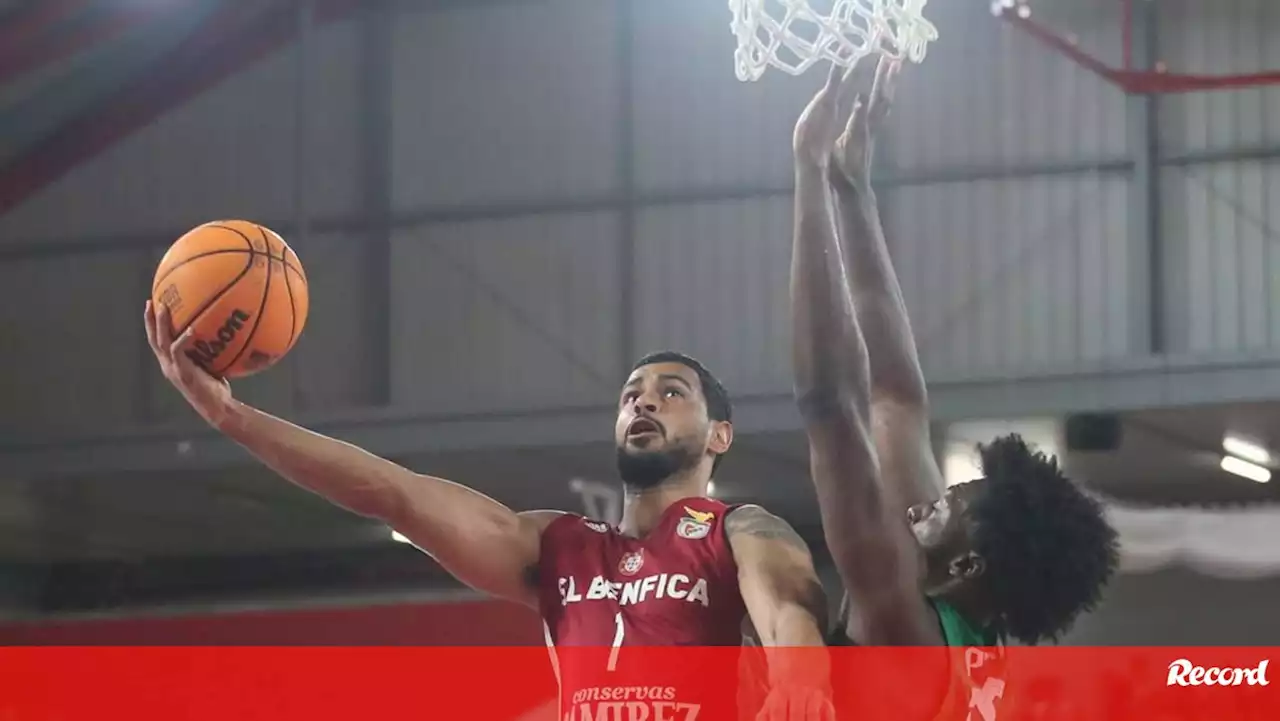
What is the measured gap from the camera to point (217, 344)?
3.39 m

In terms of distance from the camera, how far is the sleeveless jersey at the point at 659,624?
345cm

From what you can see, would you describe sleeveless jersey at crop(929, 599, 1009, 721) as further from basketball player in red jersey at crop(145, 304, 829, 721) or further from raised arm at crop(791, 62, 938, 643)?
basketball player in red jersey at crop(145, 304, 829, 721)

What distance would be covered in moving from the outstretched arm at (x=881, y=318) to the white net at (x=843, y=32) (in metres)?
0.11

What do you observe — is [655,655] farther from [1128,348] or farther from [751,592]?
[1128,348]

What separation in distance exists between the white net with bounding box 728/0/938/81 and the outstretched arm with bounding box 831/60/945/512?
11cm

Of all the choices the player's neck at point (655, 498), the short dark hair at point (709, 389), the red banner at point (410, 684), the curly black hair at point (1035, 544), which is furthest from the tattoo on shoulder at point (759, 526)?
the red banner at point (410, 684)

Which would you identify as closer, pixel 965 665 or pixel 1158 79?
pixel 965 665

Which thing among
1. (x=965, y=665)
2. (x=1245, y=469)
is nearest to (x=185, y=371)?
(x=965, y=665)

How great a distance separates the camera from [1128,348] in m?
8.42

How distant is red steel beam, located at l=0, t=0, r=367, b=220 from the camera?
1038 centimetres

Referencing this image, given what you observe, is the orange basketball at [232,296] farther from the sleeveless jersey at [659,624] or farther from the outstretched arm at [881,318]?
the outstretched arm at [881,318]

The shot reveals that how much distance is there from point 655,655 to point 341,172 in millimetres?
6930

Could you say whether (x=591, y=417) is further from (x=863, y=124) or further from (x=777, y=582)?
(x=777, y=582)

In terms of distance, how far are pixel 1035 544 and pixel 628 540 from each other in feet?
2.66
